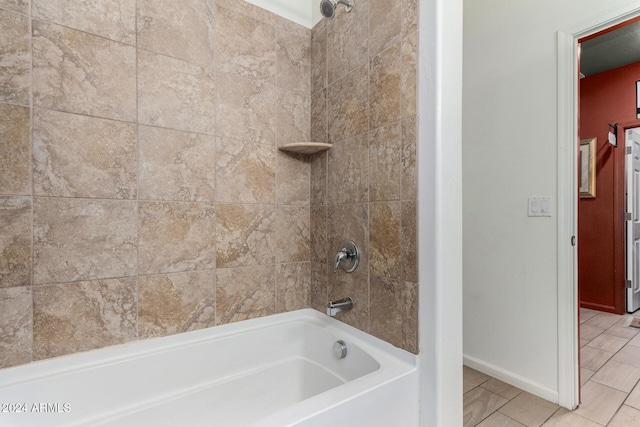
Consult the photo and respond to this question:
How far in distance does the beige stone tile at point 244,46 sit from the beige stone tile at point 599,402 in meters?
2.42

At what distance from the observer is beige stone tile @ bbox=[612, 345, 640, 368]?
2178 mm

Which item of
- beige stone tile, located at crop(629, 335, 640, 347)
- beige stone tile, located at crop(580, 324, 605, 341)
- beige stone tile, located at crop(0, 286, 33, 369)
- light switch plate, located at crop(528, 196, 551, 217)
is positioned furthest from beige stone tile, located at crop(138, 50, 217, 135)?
beige stone tile, located at crop(629, 335, 640, 347)

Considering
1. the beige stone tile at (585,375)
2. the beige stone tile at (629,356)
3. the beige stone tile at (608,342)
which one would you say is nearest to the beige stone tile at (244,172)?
the beige stone tile at (585,375)

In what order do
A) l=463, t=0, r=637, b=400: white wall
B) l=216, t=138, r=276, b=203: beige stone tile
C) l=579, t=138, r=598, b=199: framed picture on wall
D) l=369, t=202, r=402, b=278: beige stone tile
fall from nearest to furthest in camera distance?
l=369, t=202, r=402, b=278: beige stone tile
l=216, t=138, r=276, b=203: beige stone tile
l=463, t=0, r=637, b=400: white wall
l=579, t=138, r=598, b=199: framed picture on wall

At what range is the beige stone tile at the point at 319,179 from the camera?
1.67 metres

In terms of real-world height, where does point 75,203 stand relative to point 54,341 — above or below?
above

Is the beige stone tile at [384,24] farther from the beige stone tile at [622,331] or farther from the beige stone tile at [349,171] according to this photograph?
the beige stone tile at [622,331]

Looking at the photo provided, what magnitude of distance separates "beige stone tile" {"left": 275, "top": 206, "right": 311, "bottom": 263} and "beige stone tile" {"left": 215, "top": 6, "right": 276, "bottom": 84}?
0.71 m

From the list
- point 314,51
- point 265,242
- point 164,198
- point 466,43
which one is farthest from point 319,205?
point 466,43

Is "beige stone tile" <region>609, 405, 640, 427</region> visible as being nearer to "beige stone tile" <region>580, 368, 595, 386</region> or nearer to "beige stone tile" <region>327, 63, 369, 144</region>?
"beige stone tile" <region>580, 368, 595, 386</region>

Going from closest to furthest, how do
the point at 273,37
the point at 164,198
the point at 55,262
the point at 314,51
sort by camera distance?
the point at 55,262, the point at 164,198, the point at 273,37, the point at 314,51

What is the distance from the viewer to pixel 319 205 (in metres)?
1.72

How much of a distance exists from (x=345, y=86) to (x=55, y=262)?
4.69 ft

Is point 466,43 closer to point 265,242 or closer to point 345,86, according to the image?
point 345,86
